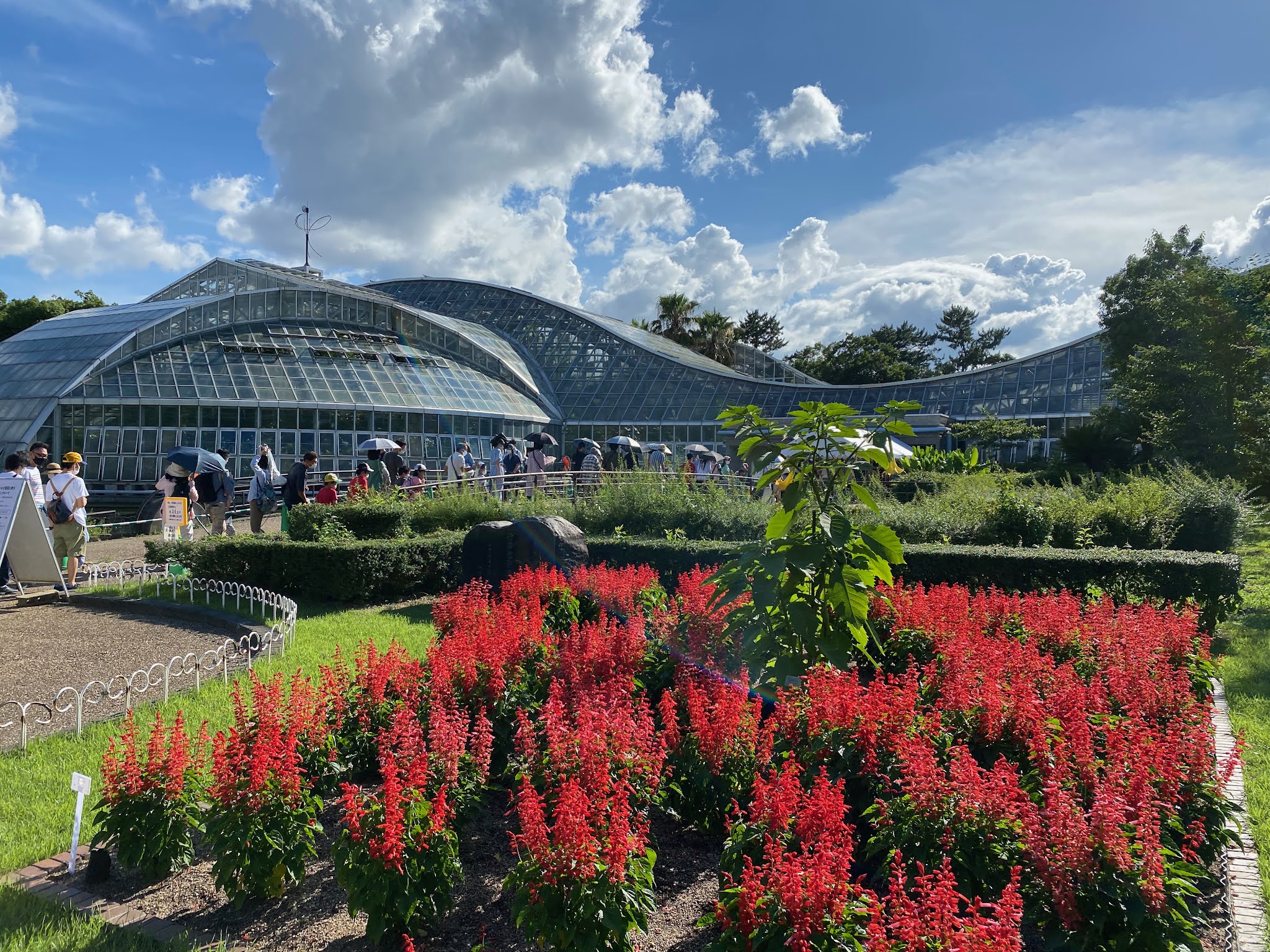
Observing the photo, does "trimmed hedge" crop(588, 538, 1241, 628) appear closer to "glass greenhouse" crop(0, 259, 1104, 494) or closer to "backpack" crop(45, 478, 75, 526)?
"backpack" crop(45, 478, 75, 526)

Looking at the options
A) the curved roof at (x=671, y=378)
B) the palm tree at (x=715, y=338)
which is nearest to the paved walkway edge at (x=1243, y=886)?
the curved roof at (x=671, y=378)

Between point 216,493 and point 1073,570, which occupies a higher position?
point 216,493

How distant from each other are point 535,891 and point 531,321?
4320 centimetres

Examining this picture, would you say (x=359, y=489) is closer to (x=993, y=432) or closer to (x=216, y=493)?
(x=216, y=493)

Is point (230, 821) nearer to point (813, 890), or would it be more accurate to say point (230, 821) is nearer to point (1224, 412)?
point (813, 890)

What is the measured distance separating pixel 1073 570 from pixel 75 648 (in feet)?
37.2

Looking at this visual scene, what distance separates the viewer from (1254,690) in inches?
Result: 287

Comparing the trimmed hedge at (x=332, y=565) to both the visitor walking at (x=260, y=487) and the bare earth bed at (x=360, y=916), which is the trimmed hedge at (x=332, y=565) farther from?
the bare earth bed at (x=360, y=916)

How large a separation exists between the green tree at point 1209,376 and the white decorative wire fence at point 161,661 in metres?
19.2

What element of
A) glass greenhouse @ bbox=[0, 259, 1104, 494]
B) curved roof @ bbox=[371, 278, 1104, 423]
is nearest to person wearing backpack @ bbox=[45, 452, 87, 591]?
glass greenhouse @ bbox=[0, 259, 1104, 494]

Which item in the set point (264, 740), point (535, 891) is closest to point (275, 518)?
point (264, 740)

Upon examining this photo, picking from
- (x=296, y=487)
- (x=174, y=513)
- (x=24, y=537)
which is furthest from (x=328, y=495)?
(x=24, y=537)

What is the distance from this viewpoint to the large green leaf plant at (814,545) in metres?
4.34

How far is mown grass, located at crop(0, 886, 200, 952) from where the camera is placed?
132 inches
